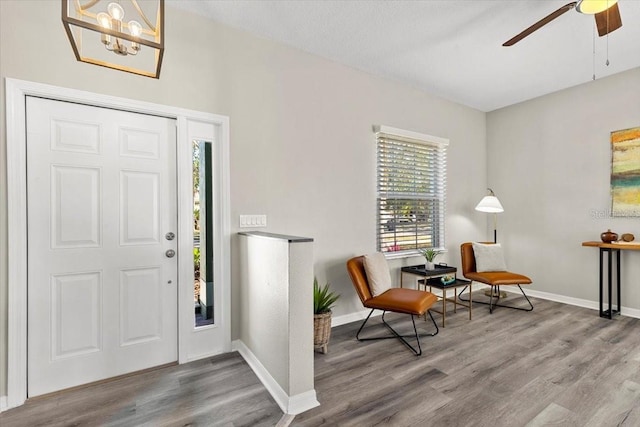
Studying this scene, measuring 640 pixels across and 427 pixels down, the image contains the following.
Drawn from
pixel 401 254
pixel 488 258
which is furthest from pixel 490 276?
pixel 401 254

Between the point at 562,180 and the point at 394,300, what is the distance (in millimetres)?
3188

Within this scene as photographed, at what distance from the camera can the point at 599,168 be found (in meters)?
3.84

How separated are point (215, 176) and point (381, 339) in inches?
85.9

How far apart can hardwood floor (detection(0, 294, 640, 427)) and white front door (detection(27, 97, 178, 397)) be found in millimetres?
220

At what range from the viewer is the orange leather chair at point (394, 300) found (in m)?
2.70

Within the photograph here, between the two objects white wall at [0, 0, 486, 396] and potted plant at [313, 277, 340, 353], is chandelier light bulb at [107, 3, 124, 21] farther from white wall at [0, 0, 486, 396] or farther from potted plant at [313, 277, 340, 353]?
potted plant at [313, 277, 340, 353]

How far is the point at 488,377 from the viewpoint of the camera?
2.30 metres

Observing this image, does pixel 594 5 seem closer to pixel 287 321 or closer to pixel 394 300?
pixel 394 300

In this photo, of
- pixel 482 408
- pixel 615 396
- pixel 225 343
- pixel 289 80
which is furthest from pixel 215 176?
pixel 615 396

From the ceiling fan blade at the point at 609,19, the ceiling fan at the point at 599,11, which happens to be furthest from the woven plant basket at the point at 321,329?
the ceiling fan blade at the point at 609,19

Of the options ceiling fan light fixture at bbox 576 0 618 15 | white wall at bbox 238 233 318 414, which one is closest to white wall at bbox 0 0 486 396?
white wall at bbox 238 233 318 414

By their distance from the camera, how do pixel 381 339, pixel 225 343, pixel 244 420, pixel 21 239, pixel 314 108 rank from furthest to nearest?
pixel 314 108
pixel 381 339
pixel 225 343
pixel 21 239
pixel 244 420

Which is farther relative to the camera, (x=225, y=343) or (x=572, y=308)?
(x=572, y=308)

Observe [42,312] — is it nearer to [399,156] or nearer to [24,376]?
[24,376]
